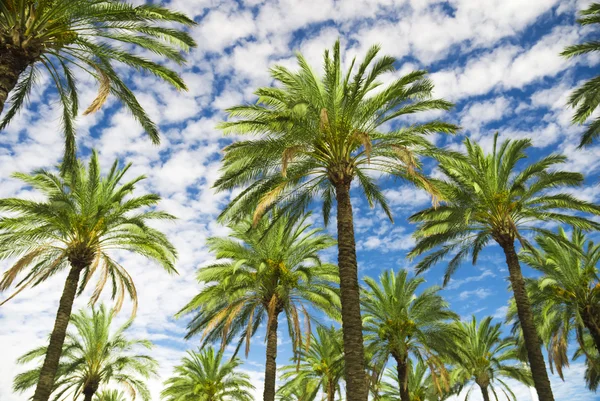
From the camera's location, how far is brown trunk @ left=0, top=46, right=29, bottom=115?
28.0 ft

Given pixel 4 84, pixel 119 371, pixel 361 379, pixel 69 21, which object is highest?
pixel 69 21

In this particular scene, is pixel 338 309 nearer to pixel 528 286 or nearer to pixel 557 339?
pixel 528 286

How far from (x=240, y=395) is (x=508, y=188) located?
2317 centimetres

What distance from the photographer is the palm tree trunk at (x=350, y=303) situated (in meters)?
10.8

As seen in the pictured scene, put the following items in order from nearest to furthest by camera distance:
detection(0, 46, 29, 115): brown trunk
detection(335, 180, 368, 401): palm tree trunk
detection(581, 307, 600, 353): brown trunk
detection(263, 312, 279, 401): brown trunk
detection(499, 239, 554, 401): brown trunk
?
detection(0, 46, 29, 115): brown trunk
detection(335, 180, 368, 401): palm tree trunk
detection(499, 239, 554, 401): brown trunk
detection(263, 312, 279, 401): brown trunk
detection(581, 307, 600, 353): brown trunk

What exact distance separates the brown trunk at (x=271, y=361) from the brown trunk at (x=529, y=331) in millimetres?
9558

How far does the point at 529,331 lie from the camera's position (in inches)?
606

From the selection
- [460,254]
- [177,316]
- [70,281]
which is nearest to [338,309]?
[460,254]

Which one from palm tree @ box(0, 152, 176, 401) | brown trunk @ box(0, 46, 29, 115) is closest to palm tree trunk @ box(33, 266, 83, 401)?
palm tree @ box(0, 152, 176, 401)

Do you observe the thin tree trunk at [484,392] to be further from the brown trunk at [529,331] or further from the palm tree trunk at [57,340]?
the palm tree trunk at [57,340]

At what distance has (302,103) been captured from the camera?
11703 mm

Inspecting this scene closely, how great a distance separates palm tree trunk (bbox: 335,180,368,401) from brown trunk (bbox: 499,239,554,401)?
7.21m

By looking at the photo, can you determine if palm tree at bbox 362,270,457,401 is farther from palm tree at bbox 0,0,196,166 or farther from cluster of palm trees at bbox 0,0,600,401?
palm tree at bbox 0,0,196,166

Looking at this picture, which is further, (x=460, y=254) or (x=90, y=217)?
(x=460, y=254)
